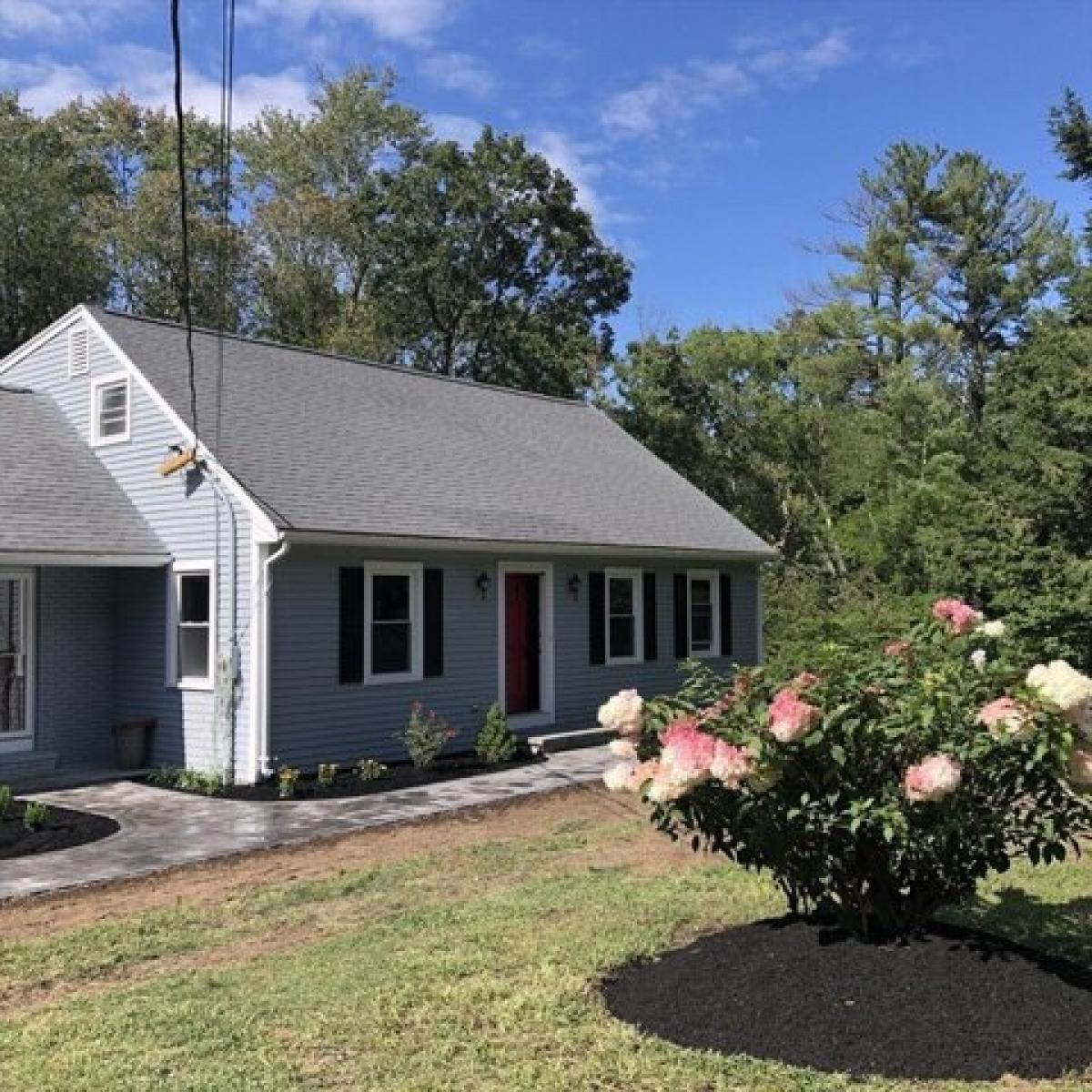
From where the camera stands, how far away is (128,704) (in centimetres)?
1325

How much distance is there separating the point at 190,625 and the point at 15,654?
1.90 metres

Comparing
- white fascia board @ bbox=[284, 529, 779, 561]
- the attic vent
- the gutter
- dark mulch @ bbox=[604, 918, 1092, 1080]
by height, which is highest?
the attic vent

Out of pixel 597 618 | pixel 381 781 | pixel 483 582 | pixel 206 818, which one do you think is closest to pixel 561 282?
pixel 597 618

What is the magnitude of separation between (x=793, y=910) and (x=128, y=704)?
9961 mm

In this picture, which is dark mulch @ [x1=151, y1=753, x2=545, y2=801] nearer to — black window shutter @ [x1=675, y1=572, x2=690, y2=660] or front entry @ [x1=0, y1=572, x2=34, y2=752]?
front entry @ [x1=0, y1=572, x2=34, y2=752]

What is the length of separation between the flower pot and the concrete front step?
4.60 metres

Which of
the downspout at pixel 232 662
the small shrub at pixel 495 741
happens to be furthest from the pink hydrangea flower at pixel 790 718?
the small shrub at pixel 495 741

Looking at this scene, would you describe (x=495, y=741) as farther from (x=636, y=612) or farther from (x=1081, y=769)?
(x=1081, y=769)

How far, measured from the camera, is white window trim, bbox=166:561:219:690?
12.2 m

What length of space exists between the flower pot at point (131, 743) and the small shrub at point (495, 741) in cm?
382

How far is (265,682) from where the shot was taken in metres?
11.6

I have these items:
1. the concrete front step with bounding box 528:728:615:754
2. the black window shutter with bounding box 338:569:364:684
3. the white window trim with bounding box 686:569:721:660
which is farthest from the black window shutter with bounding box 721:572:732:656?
the black window shutter with bounding box 338:569:364:684

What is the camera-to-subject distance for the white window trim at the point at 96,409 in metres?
13.6

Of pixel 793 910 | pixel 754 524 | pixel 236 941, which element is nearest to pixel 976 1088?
pixel 793 910
